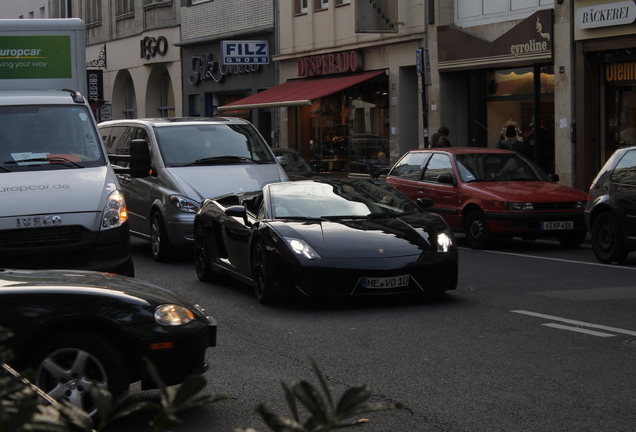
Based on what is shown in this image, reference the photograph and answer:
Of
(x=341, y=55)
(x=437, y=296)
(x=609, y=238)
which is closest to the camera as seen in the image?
(x=437, y=296)

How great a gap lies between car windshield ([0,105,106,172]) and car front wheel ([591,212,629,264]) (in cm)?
675

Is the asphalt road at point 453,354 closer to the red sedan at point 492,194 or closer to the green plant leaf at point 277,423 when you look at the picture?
the red sedan at point 492,194

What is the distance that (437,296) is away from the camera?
10.5 meters

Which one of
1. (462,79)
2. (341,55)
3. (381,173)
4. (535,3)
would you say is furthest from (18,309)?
(341,55)

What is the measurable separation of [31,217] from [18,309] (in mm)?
4611

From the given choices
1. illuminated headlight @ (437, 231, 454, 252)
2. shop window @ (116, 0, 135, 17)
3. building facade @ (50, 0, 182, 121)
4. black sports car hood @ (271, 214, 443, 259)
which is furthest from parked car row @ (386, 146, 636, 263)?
shop window @ (116, 0, 135, 17)

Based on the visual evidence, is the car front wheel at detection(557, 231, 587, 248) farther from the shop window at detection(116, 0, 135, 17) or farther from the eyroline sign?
the shop window at detection(116, 0, 135, 17)

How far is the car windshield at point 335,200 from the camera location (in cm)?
1059

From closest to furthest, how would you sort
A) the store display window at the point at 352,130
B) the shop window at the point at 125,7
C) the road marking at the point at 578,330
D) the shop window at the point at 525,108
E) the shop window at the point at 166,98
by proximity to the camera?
the road marking at the point at 578,330, the shop window at the point at 525,108, the store display window at the point at 352,130, the shop window at the point at 166,98, the shop window at the point at 125,7

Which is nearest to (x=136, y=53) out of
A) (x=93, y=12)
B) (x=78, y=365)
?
(x=93, y=12)

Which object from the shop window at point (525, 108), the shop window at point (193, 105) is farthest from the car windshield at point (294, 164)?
the shop window at point (193, 105)

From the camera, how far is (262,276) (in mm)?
10039

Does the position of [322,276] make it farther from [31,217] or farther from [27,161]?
[27,161]

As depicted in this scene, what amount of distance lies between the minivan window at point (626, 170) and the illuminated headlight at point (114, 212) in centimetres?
667
